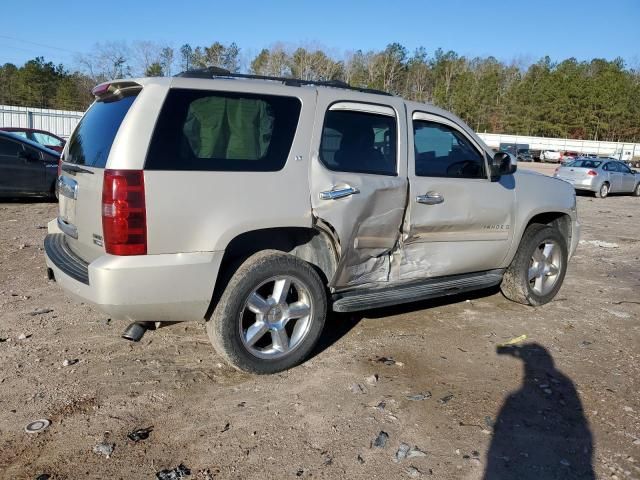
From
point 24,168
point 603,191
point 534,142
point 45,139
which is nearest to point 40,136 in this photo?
point 45,139

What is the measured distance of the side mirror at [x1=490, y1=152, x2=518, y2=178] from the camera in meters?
4.83

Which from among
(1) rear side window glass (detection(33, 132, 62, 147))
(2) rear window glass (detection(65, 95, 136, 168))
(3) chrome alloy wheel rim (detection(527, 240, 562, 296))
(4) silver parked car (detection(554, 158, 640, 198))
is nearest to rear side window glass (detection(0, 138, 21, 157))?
(1) rear side window glass (detection(33, 132, 62, 147))

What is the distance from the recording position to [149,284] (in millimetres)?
3295

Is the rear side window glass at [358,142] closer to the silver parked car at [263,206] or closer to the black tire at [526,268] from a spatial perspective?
the silver parked car at [263,206]

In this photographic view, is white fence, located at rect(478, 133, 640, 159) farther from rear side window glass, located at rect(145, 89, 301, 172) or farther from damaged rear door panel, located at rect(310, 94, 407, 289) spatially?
rear side window glass, located at rect(145, 89, 301, 172)

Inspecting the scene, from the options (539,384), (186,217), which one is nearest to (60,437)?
(186,217)

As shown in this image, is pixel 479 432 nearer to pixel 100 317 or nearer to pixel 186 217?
pixel 186 217

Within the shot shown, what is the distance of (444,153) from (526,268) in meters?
1.65

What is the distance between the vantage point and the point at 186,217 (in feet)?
10.9

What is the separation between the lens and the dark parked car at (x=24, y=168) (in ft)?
36.3

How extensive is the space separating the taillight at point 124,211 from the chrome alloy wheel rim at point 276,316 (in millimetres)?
864

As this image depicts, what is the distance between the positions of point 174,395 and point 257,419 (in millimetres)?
624

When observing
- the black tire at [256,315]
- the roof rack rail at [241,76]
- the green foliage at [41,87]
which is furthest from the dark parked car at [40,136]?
the green foliage at [41,87]

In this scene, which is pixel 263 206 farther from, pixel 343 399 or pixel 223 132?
pixel 343 399
